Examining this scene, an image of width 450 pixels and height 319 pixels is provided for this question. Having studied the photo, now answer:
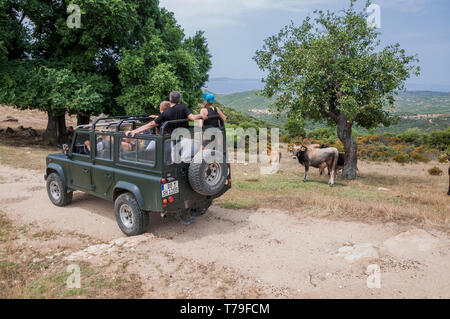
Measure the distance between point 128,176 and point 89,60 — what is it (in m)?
16.4

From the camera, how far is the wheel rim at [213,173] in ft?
22.1

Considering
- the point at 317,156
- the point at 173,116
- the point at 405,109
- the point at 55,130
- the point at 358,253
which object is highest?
the point at 405,109

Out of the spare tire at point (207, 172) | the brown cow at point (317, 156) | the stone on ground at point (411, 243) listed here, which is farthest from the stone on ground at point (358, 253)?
the brown cow at point (317, 156)

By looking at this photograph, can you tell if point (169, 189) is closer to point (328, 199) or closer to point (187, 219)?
point (187, 219)

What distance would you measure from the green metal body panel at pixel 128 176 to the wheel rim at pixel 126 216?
0.40 meters

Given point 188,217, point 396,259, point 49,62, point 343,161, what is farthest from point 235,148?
point 396,259

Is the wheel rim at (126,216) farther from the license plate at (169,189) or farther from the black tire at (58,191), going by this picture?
the black tire at (58,191)

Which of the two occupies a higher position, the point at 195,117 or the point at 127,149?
the point at 195,117

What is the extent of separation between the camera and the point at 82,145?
26.5 feet

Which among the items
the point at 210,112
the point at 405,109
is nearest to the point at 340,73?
the point at 210,112

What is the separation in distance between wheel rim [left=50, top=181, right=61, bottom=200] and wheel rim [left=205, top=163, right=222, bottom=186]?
4763 millimetres

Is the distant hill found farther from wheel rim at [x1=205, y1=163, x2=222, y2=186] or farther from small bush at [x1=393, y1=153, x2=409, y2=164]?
wheel rim at [x1=205, y1=163, x2=222, y2=186]
